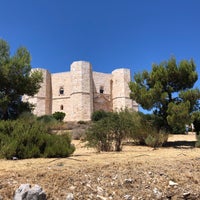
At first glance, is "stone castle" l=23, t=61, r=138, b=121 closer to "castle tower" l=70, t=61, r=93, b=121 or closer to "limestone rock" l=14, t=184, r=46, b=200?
"castle tower" l=70, t=61, r=93, b=121

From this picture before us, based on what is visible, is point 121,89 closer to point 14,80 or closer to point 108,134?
point 14,80

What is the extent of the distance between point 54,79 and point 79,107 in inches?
293

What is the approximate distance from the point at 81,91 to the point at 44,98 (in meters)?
6.10

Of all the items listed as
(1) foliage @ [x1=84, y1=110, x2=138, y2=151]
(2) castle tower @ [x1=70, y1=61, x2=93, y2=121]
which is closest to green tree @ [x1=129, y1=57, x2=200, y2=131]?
(1) foliage @ [x1=84, y1=110, x2=138, y2=151]

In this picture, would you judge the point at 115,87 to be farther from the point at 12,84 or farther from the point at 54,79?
the point at 12,84

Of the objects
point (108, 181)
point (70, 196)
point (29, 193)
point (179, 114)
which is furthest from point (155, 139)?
point (29, 193)

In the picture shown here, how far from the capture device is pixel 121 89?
41125 millimetres

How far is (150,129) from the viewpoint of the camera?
40.4 feet

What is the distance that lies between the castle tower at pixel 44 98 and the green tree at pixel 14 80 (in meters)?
21.8

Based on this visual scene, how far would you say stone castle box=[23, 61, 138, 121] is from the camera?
3906 centimetres

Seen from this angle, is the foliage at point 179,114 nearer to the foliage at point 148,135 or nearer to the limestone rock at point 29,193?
the foliage at point 148,135

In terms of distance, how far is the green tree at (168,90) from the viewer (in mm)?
12727

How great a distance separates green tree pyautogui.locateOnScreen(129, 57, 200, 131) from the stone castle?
2465cm

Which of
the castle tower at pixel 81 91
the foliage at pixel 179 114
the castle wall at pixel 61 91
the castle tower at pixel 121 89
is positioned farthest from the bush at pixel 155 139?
the castle wall at pixel 61 91
